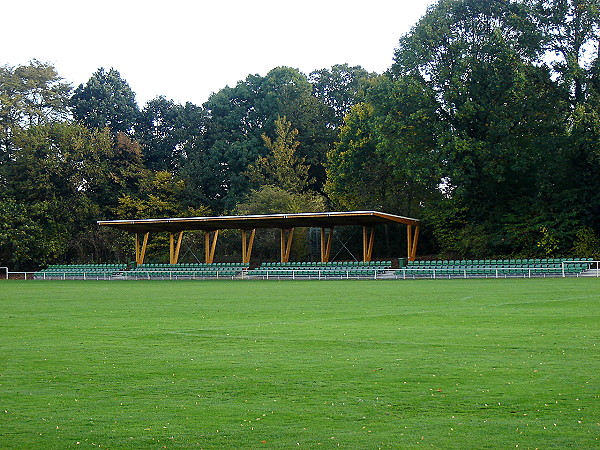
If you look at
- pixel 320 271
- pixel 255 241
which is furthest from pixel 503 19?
pixel 255 241

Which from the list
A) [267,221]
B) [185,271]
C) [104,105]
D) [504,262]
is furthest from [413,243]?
[104,105]

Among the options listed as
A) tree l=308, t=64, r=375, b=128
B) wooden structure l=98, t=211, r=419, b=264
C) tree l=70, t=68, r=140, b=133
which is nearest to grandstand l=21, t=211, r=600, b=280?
wooden structure l=98, t=211, r=419, b=264

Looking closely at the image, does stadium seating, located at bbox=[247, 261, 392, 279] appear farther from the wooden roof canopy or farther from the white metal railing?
the wooden roof canopy

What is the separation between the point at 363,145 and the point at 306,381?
1923 inches

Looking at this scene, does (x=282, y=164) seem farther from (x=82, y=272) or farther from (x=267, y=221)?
(x=82, y=272)

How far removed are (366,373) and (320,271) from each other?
3512cm

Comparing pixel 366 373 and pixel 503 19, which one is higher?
pixel 503 19

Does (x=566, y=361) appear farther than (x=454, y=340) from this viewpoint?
No

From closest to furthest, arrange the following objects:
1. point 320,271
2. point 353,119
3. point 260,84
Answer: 1. point 320,271
2. point 353,119
3. point 260,84

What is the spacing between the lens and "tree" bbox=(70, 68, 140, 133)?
239 feet

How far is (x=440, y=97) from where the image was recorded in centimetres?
4972

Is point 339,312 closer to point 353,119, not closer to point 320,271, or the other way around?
point 320,271

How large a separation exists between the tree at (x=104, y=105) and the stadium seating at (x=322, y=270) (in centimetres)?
3069

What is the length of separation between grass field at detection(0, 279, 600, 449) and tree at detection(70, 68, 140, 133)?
5745 cm
